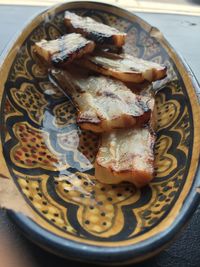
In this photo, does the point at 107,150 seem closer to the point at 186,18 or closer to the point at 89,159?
the point at 89,159

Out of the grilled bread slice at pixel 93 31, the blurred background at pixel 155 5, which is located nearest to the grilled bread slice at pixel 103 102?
the grilled bread slice at pixel 93 31

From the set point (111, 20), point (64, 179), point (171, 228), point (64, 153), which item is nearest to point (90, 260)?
point (171, 228)

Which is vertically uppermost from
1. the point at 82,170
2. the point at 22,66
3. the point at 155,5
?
the point at 155,5

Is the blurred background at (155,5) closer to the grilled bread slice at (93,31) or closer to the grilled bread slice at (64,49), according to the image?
the grilled bread slice at (93,31)

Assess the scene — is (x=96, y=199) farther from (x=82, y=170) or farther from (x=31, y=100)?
(x=31, y=100)

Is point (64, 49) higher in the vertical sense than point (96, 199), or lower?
higher

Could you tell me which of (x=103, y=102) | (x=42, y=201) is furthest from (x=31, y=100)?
(x=42, y=201)

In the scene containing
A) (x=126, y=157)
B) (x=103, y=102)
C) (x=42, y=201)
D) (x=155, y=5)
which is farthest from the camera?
(x=155, y=5)

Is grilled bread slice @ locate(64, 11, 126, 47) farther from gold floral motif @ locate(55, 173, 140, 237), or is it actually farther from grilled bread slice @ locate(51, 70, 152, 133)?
gold floral motif @ locate(55, 173, 140, 237)
